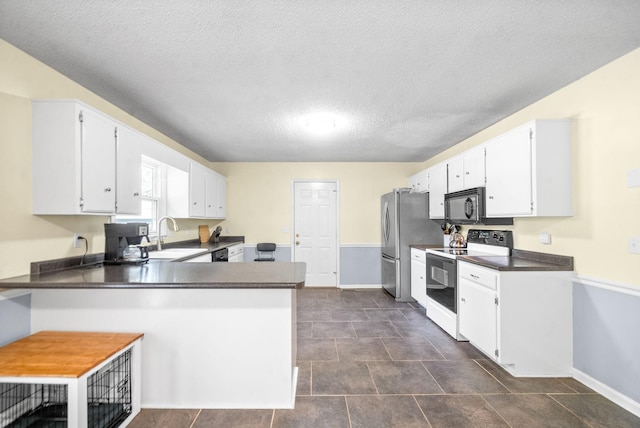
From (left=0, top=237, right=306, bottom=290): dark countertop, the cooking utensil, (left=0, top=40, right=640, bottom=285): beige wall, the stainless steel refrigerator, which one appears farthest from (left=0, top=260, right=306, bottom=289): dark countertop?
the stainless steel refrigerator

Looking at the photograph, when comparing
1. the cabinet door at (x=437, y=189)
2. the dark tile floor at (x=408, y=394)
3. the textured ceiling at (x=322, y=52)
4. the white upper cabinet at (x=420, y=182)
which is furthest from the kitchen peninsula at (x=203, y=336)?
the white upper cabinet at (x=420, y=182)

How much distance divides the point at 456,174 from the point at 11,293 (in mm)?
4187

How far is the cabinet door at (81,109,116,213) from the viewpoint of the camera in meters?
2.05

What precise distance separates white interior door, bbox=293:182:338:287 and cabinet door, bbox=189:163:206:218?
173 cm

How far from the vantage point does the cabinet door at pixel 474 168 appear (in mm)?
3141

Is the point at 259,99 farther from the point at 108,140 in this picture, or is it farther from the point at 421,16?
the point at 421,16

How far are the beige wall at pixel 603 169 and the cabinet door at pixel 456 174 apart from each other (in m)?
1.04

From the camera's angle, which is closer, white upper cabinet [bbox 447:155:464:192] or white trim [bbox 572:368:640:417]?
white trim [bbox 572:368:640:417]

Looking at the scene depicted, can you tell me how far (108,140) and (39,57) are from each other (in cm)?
63

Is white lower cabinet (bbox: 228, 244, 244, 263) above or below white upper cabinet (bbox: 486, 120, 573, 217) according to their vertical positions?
below

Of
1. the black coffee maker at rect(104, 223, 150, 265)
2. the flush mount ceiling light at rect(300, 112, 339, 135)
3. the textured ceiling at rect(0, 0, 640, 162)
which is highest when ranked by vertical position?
the textured ceiling at rect(0, 0, 640, 162)

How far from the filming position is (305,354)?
9.19 feet

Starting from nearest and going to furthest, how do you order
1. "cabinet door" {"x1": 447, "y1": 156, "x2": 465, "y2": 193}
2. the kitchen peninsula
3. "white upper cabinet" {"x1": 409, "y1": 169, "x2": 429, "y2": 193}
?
the kitchen peninsula < "cabinet door" {"x1": 447, "y1": 156, "x2": 465, "y2": 193} < "white upper cabinet" {"x1": 409, "y1": 169, "x2": 429, "y2": 193}

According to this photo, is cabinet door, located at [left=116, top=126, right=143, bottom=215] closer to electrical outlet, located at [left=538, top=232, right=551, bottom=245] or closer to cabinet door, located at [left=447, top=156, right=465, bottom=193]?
cabinet door, located at [left=447, top=156, right=465, bottom=193]
